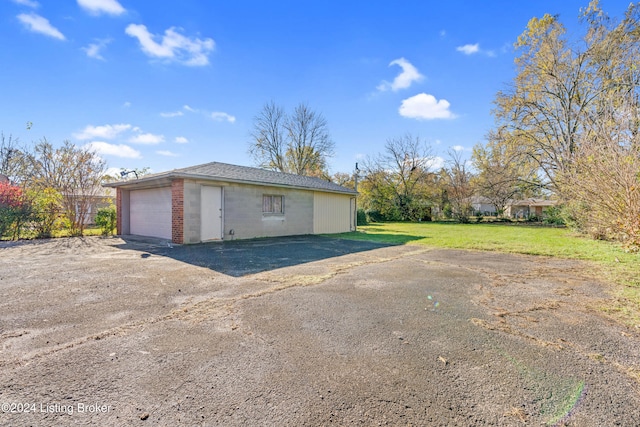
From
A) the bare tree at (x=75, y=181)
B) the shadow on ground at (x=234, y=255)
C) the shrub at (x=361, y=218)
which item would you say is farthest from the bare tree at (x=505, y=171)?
the bare tree at (x=75, y=181)

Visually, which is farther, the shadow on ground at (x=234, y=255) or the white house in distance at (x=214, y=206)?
the white house in distance at (x=214, y=206)

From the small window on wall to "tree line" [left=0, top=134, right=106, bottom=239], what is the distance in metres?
7.64

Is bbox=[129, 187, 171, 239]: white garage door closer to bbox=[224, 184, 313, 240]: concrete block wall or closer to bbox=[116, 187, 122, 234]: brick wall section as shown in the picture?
bbox=[116, 187, 122, 234]: brick wall section

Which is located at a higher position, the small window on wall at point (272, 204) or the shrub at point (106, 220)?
the small window on wall at point (272, 204)

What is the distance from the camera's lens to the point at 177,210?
9.82m

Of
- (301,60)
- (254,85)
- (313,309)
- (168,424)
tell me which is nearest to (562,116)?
(301,60)

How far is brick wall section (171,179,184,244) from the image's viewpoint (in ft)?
31.7

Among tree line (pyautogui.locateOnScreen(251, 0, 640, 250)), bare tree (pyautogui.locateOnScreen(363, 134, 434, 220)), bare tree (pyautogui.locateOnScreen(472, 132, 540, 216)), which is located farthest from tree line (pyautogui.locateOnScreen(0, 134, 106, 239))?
bare tree (pyautogui.locateOnScreen(472, 132, 540, 216))

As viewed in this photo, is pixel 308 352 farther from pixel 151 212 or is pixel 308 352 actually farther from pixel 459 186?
pixel 459 186

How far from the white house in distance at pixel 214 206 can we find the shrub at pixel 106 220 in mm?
594

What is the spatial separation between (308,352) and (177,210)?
28.8 ft

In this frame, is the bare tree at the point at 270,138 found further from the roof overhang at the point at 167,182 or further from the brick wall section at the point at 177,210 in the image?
the brick wall section at the point at 177,210

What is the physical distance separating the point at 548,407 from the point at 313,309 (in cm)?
247

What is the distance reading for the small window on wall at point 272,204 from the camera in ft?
40.9
